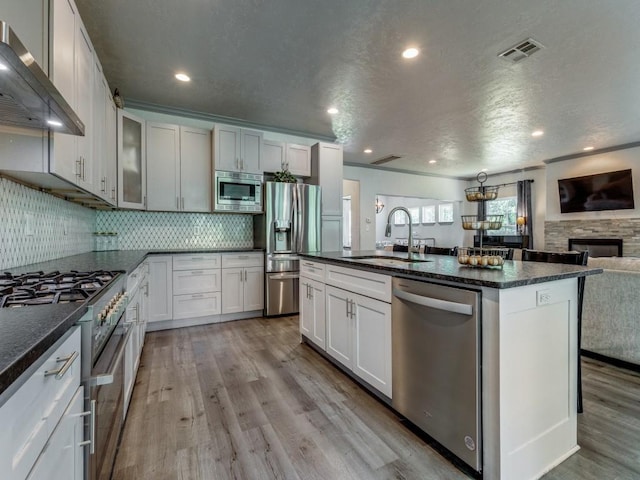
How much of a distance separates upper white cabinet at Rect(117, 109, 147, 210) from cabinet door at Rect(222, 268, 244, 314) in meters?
1.30

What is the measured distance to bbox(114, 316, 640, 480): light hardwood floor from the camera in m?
1.51

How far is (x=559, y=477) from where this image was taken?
1463mm

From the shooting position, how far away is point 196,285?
3855 mm

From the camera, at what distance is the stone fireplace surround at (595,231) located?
5871mm

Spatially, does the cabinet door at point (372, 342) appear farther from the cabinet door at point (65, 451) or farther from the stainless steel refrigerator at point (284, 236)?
the stainless steel refrigerator at point (284, 236)

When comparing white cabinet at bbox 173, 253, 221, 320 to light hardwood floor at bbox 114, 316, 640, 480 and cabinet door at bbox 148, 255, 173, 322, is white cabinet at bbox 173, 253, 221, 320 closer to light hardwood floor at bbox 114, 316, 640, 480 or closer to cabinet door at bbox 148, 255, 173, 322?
cabinet door at bbox 148, 255, 173, 322

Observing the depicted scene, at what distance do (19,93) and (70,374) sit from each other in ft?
3.31

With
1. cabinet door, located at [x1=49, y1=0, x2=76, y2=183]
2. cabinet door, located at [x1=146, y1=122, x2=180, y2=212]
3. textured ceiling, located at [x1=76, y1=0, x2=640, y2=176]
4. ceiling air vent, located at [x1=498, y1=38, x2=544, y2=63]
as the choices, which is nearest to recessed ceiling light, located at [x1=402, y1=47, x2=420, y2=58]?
textured ceiling, located at [x1=76, y1=0, x2=640, y2=176]

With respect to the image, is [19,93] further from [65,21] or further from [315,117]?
[315,117]

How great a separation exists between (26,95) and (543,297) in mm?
2311

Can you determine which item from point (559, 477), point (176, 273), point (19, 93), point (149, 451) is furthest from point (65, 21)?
point (559, 477)

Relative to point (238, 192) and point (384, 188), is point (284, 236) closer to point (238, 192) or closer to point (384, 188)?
point (238, 192)

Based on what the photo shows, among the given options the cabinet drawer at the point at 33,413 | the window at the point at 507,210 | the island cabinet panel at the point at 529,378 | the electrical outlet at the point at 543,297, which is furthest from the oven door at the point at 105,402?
the window at the point at 507,210

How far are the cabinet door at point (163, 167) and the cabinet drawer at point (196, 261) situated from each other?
0.66 m
